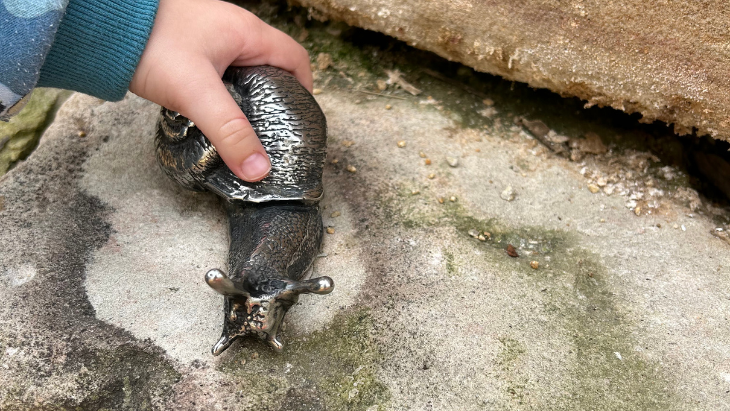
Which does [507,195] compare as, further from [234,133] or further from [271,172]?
[234,133]

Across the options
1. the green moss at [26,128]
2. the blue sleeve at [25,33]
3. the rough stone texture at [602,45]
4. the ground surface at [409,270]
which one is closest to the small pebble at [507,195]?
the ground surface at [409,270]

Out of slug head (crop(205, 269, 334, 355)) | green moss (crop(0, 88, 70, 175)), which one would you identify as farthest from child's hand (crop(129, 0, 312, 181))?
green moss (crop(0, 88, 70, 175))

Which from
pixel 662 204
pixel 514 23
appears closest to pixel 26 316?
pixel 514 23

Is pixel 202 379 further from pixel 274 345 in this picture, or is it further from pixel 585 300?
pixel 585 300

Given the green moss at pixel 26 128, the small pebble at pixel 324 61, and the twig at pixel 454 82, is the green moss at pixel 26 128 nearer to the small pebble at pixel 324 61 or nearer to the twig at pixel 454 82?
the small pebble at pixel 324 61

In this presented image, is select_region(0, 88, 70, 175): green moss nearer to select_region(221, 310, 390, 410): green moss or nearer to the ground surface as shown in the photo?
the ground surface

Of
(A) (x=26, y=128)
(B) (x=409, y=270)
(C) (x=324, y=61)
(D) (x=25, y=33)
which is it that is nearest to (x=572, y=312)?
(B) (x=409, y=270)
